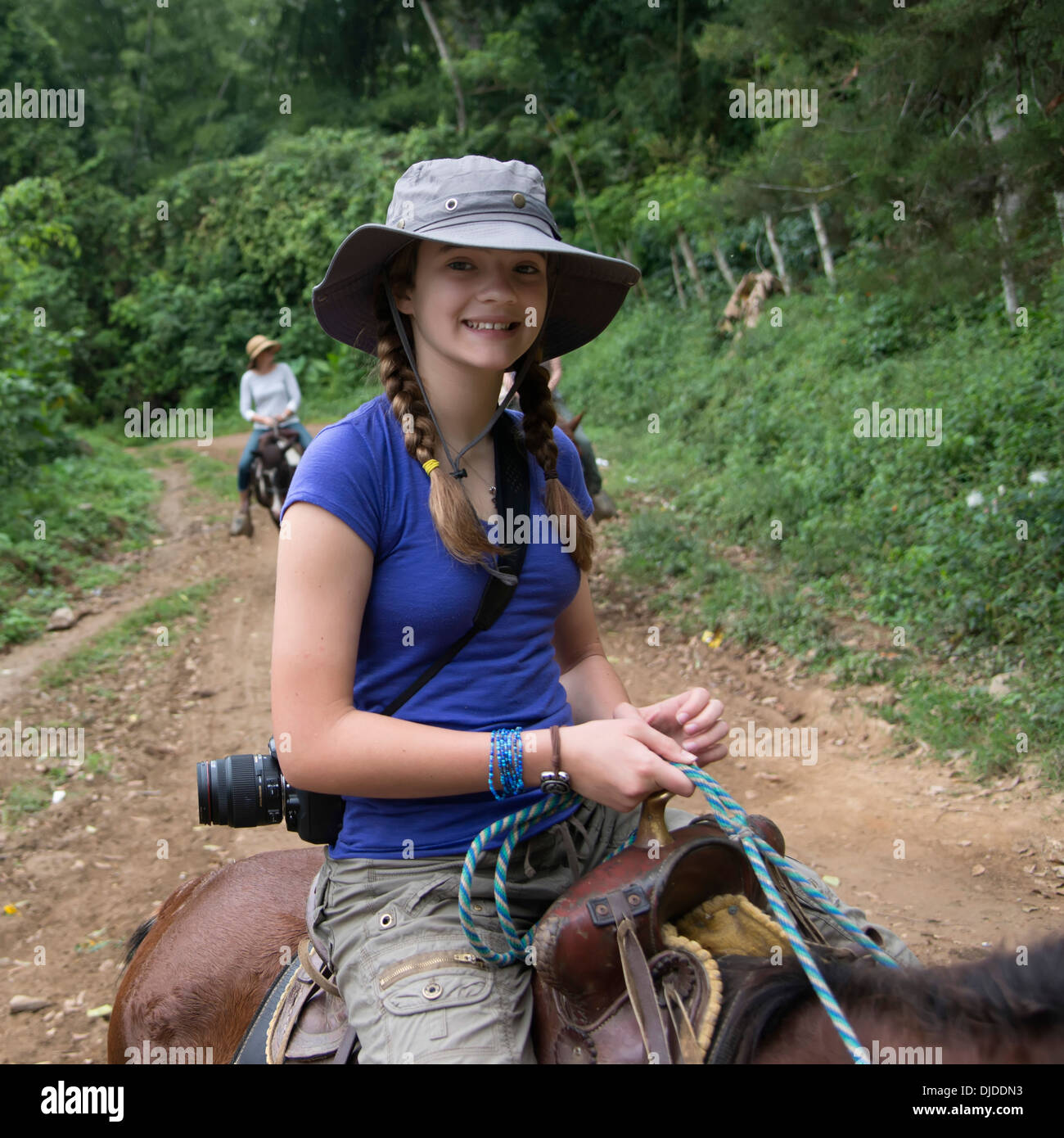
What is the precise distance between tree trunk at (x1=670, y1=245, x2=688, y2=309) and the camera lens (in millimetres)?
14909

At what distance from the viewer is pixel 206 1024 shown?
2.18 metres

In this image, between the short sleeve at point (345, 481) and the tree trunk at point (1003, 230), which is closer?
the short sleeve at point (345, 481)

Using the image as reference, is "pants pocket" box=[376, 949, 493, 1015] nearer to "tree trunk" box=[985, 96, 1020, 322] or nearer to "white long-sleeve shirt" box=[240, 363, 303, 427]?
"tree trunk" box=[985, 96, 1020, 322]

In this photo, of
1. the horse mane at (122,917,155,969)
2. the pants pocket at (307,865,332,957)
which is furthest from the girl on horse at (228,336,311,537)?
the pants pocket at (307,865,332,957)

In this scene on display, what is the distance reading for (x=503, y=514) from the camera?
1.98m

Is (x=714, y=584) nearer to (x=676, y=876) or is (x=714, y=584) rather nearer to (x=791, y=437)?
(x=791, y=437)

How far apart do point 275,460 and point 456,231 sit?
8.65m

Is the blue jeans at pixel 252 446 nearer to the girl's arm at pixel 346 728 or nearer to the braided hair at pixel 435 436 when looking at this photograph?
the braided hair at pixel 435 436

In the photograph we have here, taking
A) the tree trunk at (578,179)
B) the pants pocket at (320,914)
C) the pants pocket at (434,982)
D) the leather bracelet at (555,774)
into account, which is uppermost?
the tree trunk at (578,179)

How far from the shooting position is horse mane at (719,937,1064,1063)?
133 centimetres

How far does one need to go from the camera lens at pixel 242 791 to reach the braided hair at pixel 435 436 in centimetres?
62

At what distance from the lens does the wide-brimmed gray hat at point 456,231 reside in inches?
71.5

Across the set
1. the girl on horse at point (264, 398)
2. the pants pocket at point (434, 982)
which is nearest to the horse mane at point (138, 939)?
the pants pocket at point (434, 982)
